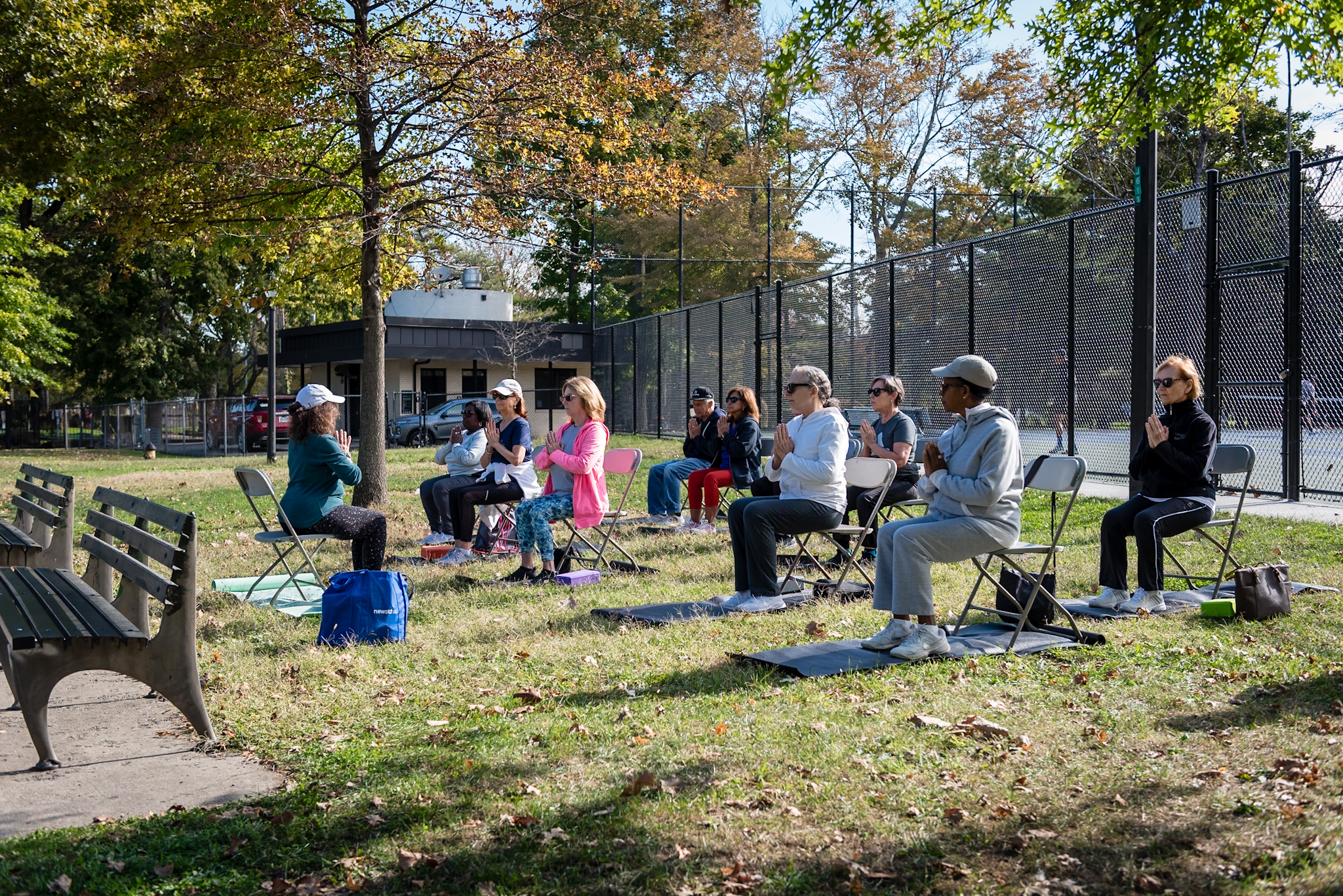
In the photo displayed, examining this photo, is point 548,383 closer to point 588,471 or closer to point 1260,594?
point 588,471

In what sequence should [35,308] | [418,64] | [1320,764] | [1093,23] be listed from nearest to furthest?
[1320,764] → [1093,23] → [418,64] → [35,308]

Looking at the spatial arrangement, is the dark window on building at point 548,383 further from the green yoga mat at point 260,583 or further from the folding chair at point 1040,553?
the folding chair at point 1040,553

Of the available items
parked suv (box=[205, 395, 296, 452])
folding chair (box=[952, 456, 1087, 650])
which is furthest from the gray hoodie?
parked suv (box=[205, 395, 296, 452])

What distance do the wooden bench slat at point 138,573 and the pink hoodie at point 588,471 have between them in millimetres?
4077

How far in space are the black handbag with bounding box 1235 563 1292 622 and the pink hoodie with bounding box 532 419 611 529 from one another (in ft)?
Answer: 14.5

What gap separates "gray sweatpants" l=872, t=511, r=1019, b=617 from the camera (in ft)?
20.1

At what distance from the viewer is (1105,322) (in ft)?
48.6

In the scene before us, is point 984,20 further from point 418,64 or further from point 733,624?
point 418,64

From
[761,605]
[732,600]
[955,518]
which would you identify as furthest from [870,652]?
[732,600]

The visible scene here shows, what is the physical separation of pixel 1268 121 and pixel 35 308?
33.6 meters

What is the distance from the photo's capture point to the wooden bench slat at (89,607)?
15.7ft

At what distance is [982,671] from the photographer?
19.3 feet

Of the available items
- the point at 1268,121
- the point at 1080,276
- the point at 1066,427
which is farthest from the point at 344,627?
the point at 1268,121

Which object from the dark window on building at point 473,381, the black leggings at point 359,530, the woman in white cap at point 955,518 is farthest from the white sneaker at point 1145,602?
the dark window on building at point 473,381
